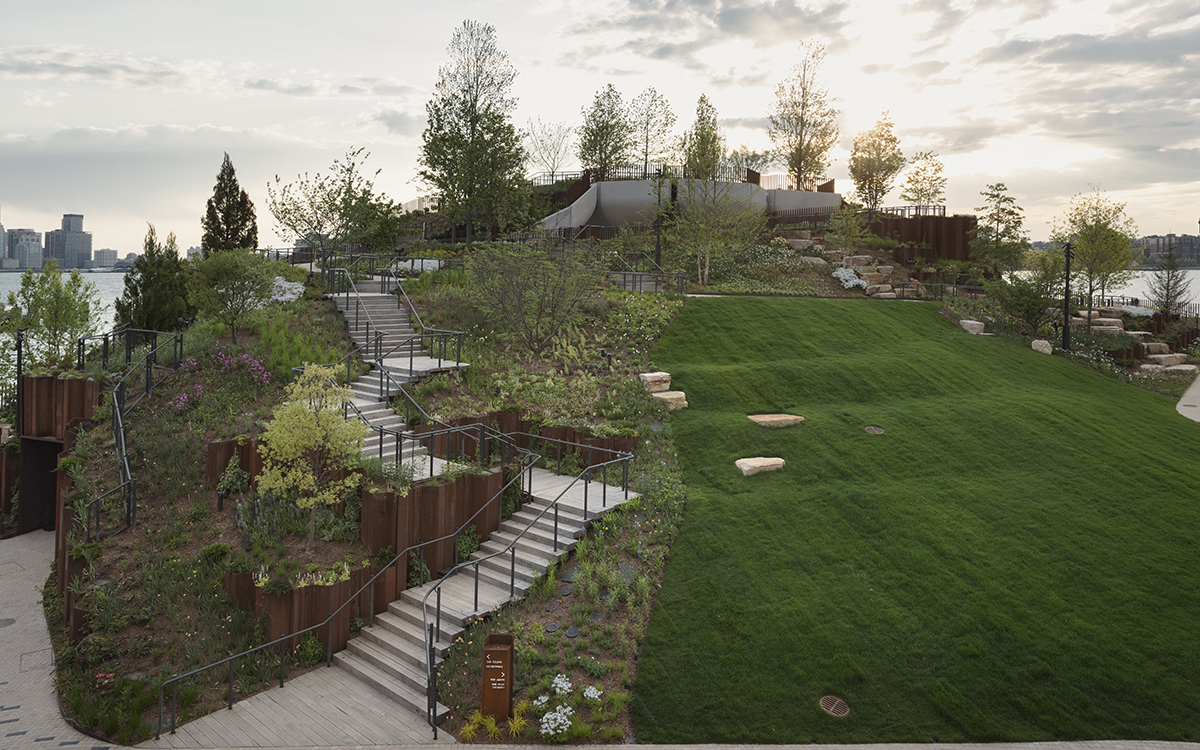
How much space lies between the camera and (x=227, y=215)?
43.8m

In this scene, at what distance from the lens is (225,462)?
14.7 meters

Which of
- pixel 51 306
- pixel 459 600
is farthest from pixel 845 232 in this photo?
pixel 51 306

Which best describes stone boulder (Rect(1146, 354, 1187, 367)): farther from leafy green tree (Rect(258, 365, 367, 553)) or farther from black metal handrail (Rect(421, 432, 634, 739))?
leafy green tree (Rect(258, 365, 367, 553))

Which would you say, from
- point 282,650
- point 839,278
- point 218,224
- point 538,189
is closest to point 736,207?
point 839,278

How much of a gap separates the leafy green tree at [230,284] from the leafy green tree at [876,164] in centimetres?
4157

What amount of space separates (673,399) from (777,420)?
2.82 metres

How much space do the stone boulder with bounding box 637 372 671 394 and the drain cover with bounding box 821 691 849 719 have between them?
10.5 metres

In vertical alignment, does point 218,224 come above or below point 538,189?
Answer: below

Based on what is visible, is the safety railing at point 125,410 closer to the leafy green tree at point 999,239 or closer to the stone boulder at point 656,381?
the stone boulder at point 656,381

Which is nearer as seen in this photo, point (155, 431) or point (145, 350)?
point (155, 431)

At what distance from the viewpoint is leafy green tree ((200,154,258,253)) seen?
43031 mm

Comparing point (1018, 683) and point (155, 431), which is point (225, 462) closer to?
point (155, 431)

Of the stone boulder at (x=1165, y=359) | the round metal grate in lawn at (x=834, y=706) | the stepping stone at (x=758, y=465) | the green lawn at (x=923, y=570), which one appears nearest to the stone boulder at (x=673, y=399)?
the green lawn at (x=923, y=570)

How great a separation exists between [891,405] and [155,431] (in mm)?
19174
